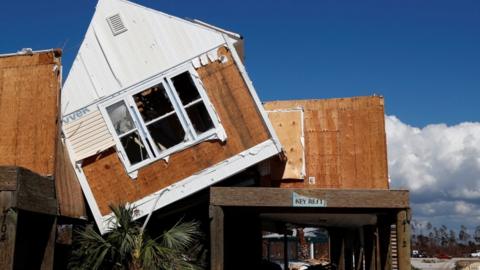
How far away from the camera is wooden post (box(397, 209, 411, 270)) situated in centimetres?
1218

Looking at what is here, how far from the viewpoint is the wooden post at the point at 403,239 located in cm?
1218

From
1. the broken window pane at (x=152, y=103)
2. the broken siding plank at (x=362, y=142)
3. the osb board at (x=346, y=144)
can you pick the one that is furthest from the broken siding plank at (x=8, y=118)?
the broken siding plank at (x=362, y=142)

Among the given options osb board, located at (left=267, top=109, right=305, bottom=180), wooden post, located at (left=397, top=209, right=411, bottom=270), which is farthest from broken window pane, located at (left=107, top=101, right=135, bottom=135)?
wooden post, located at (left=397, top=209, right=411, bottom=270)

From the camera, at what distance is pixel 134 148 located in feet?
44.2

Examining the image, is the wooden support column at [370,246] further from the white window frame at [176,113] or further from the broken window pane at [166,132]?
the broken window pane at [166,132]

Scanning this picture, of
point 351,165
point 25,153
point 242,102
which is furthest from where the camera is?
point 351,165

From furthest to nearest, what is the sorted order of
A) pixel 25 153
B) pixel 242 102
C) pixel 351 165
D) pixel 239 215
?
pixel 239 215
pixel 351 165
pixel 242 102
pixel 25 153

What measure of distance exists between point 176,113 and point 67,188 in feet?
8.96

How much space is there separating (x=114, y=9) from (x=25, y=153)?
3.78m

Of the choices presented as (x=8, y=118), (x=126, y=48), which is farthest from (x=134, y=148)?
(x=8, y=118)

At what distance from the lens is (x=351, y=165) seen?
45.6 feet

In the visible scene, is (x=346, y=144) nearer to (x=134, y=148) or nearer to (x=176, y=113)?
(x=176, y=113)

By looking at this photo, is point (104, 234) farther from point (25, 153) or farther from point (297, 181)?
point (297, 181)

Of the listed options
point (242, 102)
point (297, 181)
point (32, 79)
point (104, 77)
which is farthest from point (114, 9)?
point (297, 181)
